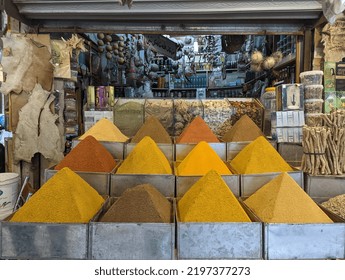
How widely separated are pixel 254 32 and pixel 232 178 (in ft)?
7.30

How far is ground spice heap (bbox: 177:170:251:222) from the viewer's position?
3.87ft

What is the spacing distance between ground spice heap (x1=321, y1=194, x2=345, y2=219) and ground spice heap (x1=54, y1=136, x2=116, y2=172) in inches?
40.9

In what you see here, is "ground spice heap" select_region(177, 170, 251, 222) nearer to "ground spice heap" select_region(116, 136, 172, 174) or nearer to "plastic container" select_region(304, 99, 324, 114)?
"ground spice heap" select_region(116, 136, 172, 174)

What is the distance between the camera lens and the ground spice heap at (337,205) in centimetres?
144

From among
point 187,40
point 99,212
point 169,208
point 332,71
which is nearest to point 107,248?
point 99,212

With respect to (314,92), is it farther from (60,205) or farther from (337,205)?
(60,205)

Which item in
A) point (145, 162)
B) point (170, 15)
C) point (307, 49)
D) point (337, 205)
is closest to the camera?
point (337, 205)

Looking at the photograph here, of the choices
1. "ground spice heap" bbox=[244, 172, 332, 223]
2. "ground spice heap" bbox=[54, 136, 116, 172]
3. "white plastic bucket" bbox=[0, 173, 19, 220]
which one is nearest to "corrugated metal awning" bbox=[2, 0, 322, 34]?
"white plastic bucket" bbox=[0, 173, 19, 220]

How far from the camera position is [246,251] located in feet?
3.59

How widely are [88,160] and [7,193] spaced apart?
1.03m

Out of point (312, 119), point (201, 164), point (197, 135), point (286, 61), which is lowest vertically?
point (201, 164)

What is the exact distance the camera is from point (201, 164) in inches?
68.3

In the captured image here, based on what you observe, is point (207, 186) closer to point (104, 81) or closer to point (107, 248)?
point (107, 248)

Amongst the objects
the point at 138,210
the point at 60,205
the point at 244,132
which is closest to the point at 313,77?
the point at 244,132
